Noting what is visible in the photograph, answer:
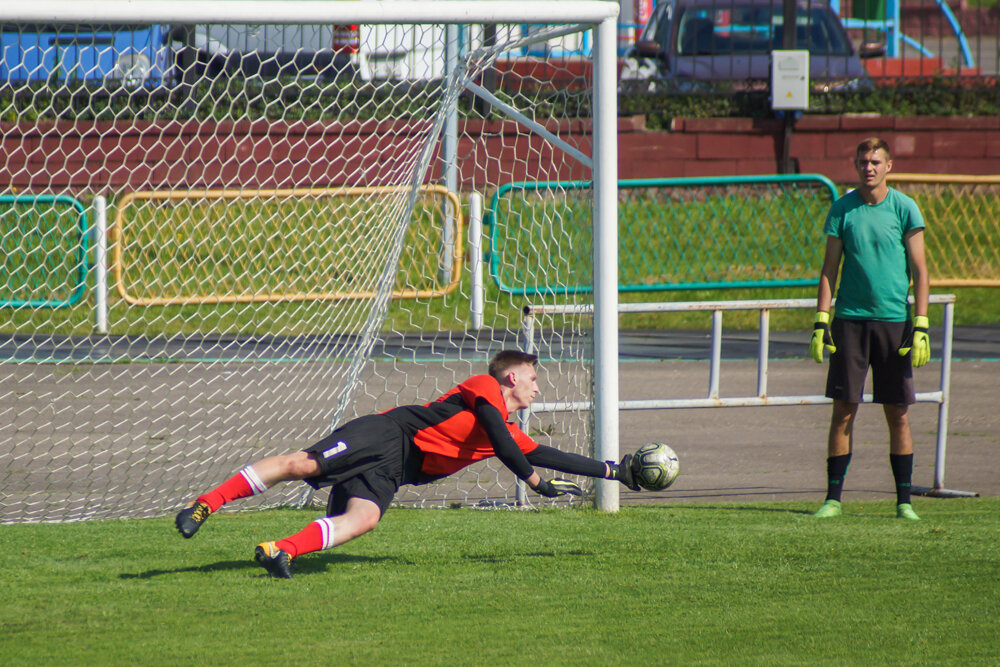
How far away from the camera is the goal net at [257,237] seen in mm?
5934

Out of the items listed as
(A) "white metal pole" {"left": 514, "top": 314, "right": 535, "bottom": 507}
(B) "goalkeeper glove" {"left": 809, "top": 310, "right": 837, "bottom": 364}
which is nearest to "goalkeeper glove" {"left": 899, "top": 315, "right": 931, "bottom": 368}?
(B) "goalkeeper glove" {"left": 809, "top": 310, "right": 837, "bottom": 364}

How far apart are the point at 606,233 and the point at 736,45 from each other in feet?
32.9

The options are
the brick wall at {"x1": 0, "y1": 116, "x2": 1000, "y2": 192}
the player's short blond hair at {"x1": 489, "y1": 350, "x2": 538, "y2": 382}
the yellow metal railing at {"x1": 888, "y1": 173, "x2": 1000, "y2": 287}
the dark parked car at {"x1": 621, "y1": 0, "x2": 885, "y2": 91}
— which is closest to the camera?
the player's short blond hair at {"x1": 489, "y1": 350, "x2": 538, "y2": 382}

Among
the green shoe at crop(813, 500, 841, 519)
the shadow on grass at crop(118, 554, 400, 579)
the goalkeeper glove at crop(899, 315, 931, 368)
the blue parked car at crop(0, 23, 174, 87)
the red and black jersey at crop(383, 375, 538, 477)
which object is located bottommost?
the green shoe at crop(813, 500, 841, 519)

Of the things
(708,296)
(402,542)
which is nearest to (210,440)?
(402,542)

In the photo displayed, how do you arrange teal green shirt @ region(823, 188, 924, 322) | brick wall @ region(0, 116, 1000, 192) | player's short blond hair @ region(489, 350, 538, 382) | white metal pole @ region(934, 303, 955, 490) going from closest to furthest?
player's short blond hair @ region(489, 350, 538, 382)
teal green shirt @ region(823, 188, 924, 322)
white metal pole @ region(934, 303, 955, 490)
brick wall @ region(0, 116, 1000, 192)

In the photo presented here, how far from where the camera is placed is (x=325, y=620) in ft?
12.6

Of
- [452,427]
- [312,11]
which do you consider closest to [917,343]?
[452,427]

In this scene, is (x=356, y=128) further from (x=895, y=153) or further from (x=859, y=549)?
(x=895, y=153)

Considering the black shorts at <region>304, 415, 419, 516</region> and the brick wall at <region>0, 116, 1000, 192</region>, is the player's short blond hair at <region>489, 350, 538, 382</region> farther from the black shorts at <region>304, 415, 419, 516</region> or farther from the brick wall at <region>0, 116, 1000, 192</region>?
the brick wall at <region>0, 116, 1000, 192</region>

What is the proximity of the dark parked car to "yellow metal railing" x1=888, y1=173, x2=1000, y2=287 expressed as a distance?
7.20 feet

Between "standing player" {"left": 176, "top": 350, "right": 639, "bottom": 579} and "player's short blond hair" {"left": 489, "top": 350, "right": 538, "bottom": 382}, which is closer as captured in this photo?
"standing player" {"left": 176, "top": 350, "right": 639, "bottom": 579}

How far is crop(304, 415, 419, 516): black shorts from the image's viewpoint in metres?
4.43

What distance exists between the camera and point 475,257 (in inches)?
394
